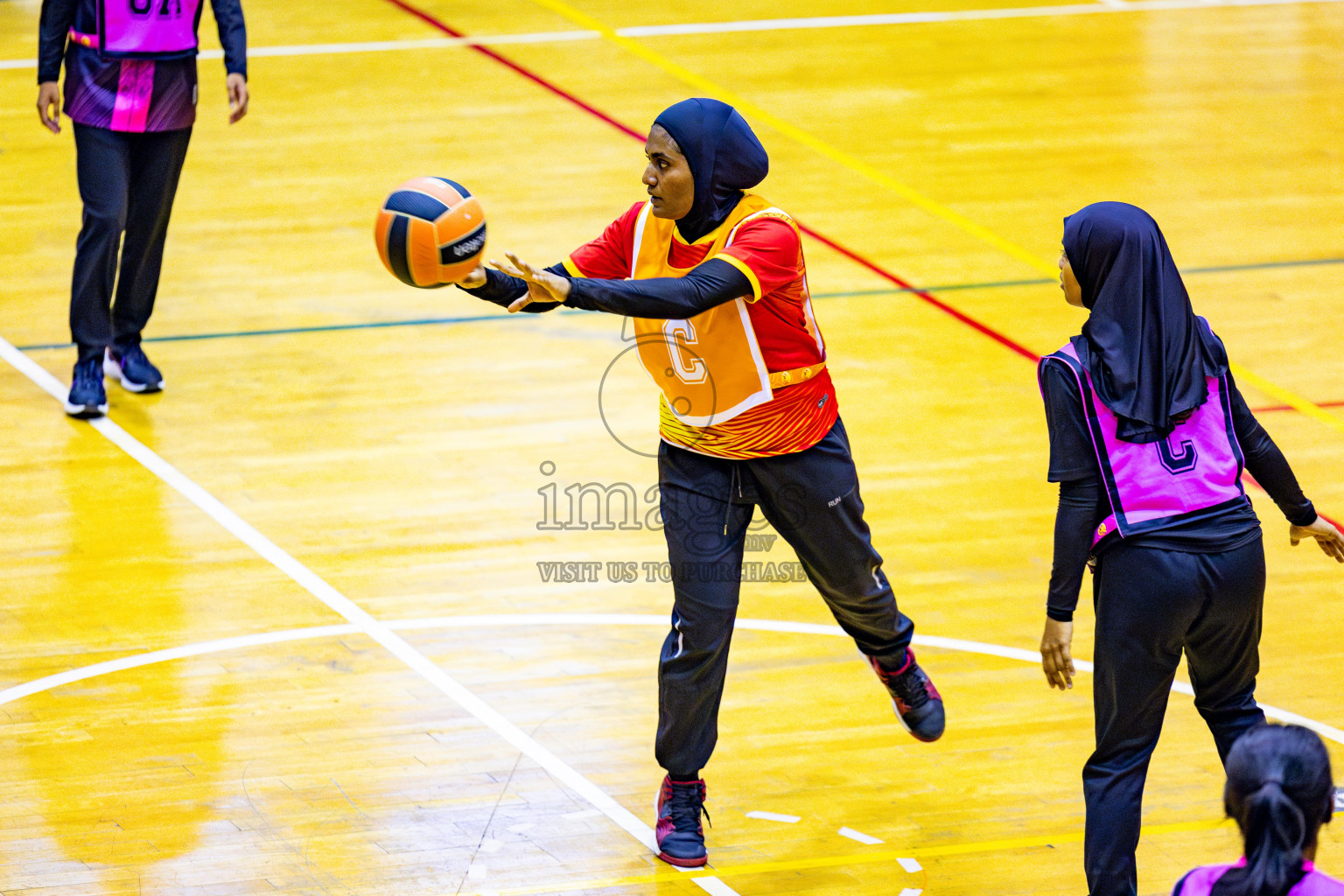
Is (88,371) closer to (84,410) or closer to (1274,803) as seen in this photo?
(84,410)

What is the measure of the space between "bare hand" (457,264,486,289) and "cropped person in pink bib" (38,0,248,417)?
369 centimetres

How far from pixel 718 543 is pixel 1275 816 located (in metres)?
2.13

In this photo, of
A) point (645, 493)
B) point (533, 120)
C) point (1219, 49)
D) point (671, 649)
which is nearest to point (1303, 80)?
point (1219, 49)

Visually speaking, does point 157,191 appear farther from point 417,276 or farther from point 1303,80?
point 1303,80

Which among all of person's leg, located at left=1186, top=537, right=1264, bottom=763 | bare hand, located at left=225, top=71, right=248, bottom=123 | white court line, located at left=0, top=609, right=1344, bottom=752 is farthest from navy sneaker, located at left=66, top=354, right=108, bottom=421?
person's leg, located at left=1186, top=537, right=1264, bottom=763

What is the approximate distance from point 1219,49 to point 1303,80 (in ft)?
2.93

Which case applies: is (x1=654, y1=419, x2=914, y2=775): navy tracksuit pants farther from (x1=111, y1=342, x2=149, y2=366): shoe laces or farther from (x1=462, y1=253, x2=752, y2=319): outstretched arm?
(x1=111, y1=342, x2=149, y2=366): shoe laces

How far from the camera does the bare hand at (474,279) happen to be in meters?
4.93

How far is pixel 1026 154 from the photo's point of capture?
1177 centimetres

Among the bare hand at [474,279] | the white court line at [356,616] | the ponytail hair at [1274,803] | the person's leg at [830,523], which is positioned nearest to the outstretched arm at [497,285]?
the bare hand at [474,279]

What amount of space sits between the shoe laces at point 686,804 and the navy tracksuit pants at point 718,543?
51 mm

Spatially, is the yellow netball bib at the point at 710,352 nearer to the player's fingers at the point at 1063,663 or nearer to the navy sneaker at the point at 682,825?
the navy sneaker at the point at 682,825

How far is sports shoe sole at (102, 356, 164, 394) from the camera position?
28.2ft

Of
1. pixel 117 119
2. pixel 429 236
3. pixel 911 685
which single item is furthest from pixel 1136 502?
pixel 117 119
